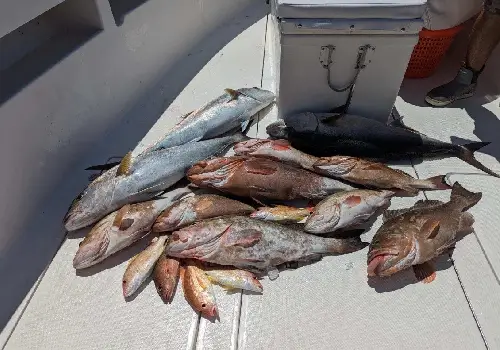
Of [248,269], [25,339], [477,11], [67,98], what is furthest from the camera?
[477,11]

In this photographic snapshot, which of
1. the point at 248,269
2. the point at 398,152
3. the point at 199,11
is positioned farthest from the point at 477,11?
the point at 248,269

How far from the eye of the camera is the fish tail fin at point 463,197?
2.43 meters

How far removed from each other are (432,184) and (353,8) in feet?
4.02

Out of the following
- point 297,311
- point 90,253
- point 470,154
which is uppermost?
point 90,253

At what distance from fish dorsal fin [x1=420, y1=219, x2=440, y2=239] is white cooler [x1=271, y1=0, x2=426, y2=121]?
100 centimetres

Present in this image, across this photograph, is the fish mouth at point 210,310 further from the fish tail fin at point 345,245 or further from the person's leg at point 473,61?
the person's leg at point 473,61

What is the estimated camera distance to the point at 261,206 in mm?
2477

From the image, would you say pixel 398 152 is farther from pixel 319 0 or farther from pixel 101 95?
pixel 101 95

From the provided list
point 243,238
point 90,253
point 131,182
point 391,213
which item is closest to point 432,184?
point 391,213

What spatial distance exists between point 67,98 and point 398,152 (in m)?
2.32

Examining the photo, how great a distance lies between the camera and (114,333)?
2064mm

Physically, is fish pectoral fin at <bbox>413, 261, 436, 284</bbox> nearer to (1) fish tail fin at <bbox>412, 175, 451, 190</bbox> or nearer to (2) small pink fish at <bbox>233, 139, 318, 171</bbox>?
(1) fish tail fin at <bbox>412, 175, 451, 190</bbox>

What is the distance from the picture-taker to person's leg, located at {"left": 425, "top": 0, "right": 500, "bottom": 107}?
305 centimetres

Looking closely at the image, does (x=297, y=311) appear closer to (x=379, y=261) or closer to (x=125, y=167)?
(x=379, y=261)
